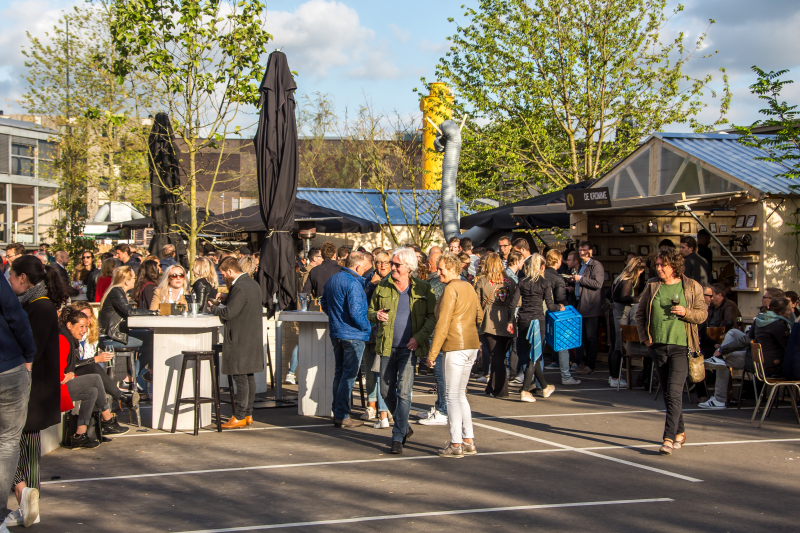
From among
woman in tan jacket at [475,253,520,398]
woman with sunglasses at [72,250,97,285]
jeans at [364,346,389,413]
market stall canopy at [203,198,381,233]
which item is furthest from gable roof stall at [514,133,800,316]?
woman with sunglasses at [72,250,97,285]

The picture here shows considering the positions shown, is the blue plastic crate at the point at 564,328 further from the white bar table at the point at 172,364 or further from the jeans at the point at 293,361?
the white bar table at the point at 172,364

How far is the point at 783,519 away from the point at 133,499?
4.61 meters

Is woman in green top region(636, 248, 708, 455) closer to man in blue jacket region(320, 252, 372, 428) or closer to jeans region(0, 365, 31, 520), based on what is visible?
man in blue jacket region(320, 252, 372, 428)

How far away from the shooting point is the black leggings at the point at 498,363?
10.1m

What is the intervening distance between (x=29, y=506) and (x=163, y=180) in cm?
867

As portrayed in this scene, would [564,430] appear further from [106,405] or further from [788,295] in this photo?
[106,405]

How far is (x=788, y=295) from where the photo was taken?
9.58m

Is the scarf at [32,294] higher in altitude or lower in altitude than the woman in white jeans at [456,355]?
higher

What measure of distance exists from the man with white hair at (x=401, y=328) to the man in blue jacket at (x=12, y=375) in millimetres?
3417

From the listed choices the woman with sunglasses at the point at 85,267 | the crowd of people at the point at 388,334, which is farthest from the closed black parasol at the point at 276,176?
the woman with sunglasses at the point at 85,267

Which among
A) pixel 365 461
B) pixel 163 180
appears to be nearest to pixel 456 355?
pixel 365 461

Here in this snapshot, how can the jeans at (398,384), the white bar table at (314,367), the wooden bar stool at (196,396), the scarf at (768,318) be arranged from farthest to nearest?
the white bar table at (314,367) → the scarf at (768,318) → the wooden bar stool at (196,396) → the jeans at (398,384)

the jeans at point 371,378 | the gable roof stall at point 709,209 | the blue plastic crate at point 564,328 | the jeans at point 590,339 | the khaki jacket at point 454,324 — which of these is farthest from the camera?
the jeans at point 590,339

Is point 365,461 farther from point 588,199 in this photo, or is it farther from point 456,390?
point 588,199
